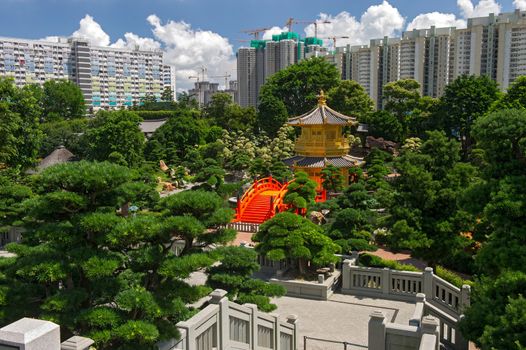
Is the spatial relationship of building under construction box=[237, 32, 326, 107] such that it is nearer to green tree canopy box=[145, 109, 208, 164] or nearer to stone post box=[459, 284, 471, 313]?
green tree canopy box=[145, 109, 208, 164]

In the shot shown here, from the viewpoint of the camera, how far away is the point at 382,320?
883cm

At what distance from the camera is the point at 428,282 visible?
13.5 m

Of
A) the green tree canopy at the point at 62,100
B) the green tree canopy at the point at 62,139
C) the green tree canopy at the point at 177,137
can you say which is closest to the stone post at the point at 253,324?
the green tree canopy at the point at 177,137

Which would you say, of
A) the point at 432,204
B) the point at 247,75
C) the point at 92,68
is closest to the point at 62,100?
the point at 92,68

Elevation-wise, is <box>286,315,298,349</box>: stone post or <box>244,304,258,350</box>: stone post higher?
<box>244,304,258,350</box>: stone post

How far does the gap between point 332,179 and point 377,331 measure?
18.9m

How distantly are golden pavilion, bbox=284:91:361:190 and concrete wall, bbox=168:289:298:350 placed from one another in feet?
65.2

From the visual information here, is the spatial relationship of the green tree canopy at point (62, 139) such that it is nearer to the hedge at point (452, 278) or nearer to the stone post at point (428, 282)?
the hedge at point (452, 278)

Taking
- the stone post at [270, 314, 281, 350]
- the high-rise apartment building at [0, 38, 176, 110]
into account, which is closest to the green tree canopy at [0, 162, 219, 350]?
the stone post at [270, 314, 281, 350]

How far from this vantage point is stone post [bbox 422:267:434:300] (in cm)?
1342

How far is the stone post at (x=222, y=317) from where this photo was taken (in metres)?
8.89

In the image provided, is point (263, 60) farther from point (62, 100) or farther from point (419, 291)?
point (419, 291)

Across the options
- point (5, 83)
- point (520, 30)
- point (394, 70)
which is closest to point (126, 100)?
point (394, 70)

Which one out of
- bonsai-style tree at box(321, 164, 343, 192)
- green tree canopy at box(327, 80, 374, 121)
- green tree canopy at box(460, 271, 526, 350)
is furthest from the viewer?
green tree canopy at box(327, 80, 374, 121)
